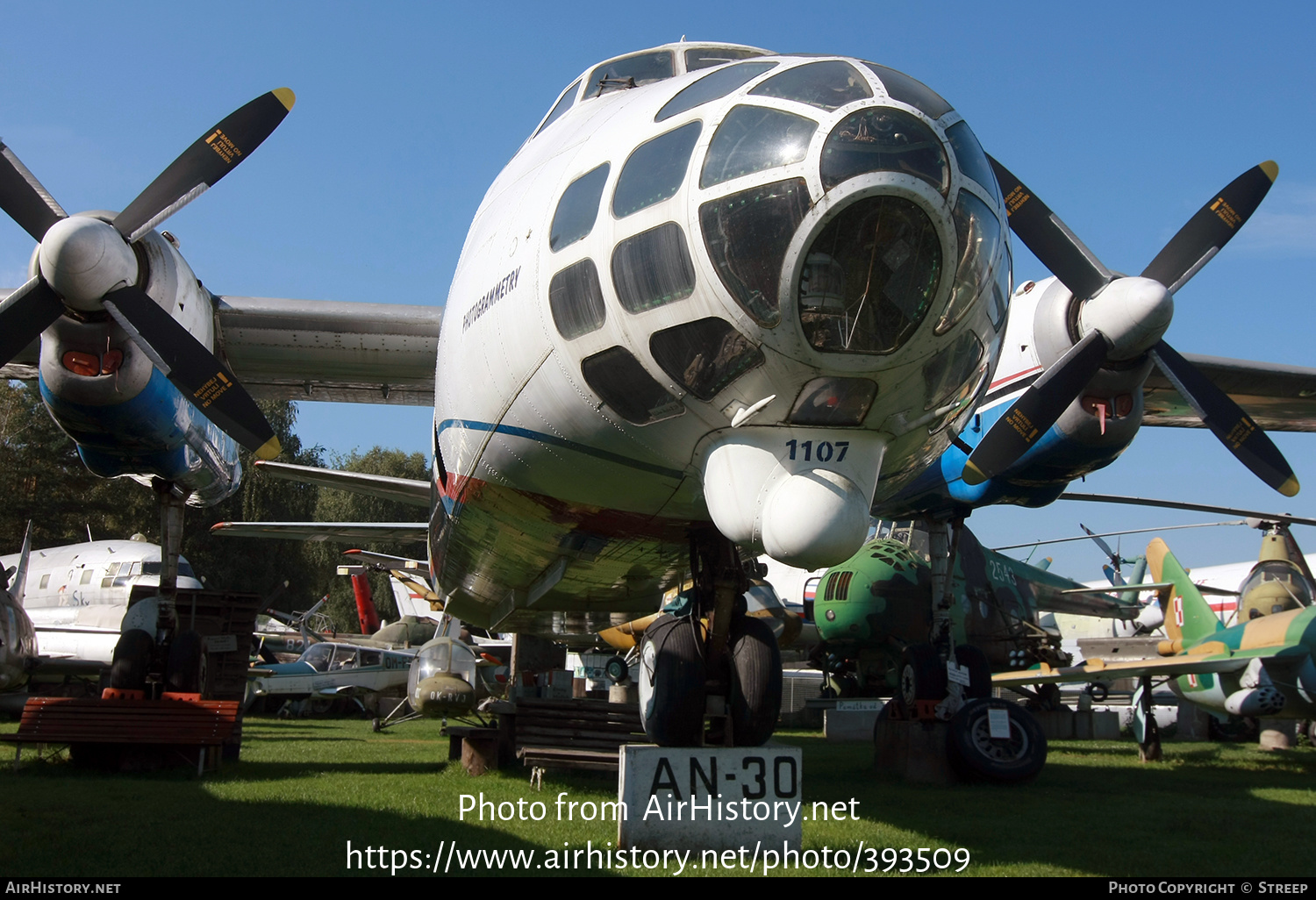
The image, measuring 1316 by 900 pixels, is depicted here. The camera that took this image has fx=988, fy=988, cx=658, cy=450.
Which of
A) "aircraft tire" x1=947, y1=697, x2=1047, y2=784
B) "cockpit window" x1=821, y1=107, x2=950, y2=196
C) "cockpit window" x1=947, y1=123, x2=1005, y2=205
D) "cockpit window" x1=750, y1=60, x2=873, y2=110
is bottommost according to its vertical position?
"aircraft tire" x1=947, y1=697, x2=1047, y2=784

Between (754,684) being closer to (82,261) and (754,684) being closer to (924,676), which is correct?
(924,676)

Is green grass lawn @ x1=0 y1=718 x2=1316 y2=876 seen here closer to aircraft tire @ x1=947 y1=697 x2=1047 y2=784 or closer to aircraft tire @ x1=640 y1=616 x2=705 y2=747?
aircraft tire @ x1=947 y1=697 x2=1047 y2=784

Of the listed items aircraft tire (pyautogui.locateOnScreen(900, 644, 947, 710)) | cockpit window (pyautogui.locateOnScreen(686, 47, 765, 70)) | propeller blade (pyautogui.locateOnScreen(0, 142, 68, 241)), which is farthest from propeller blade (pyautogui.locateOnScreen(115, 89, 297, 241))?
aircraft tire (pyautogui.locateOnScreen(900, 644, 947, 710))

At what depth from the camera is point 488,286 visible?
5.75m

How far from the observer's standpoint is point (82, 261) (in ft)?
24.5

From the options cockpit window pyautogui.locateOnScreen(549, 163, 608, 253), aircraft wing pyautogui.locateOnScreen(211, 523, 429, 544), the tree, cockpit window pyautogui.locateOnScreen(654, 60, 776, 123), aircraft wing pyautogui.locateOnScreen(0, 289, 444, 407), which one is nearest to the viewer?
cockpit window pyautogui.locateOnScreen(654, 60, 776, 123)

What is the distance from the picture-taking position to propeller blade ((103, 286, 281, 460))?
7379 millimetres

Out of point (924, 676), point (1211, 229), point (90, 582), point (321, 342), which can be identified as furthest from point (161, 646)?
point (90, 582)

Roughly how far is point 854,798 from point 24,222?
8666 mm

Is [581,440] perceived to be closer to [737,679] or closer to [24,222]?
[737,679]

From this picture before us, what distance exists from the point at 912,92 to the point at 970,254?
0.78 metres

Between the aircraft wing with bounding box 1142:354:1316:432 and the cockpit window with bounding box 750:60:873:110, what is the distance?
20.2 ft

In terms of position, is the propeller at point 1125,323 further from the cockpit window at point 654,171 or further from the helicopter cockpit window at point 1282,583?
the helicopter cockpit window at point 1282,583

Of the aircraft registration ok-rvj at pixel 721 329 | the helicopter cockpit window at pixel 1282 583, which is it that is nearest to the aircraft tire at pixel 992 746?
the aircraft registration ok-rvj at pixel 721 329
